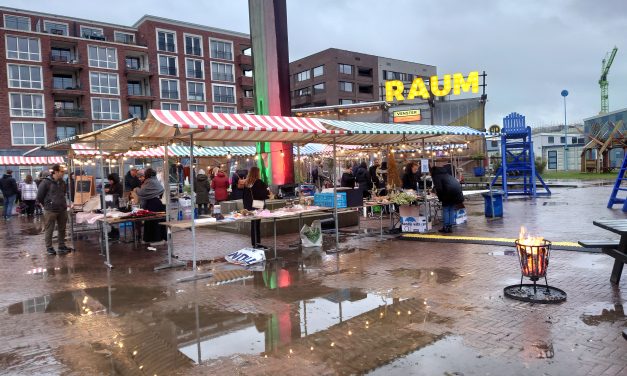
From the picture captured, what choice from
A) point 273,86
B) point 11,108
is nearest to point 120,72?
point 11,108

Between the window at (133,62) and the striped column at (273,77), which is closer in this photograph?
the striped column at (273,77)

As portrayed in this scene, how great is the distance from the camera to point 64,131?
46.7 meters

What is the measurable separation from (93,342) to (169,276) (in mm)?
2990

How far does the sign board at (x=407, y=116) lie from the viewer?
105 feet

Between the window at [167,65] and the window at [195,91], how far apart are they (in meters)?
2.18

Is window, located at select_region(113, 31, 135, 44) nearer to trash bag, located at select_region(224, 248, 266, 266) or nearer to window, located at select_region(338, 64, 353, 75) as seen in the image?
window, located at select_region(338, 64, 353, 75)

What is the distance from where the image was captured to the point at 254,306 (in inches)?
231

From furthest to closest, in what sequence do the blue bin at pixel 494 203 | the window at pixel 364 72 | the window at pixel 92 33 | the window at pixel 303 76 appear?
the window at pixel 303 76
the window at pixel 364 72
the window at pixel 92 33
the blue bin at pixel 494 203

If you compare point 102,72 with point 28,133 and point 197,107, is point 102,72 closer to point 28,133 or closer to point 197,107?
point 28,133

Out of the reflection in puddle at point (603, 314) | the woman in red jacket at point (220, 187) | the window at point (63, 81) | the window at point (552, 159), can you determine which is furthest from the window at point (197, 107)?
the reflection in puddle at point (603, 314)

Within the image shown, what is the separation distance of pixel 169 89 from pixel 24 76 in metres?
14.4

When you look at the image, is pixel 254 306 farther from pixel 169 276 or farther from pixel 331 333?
pixel 169 276

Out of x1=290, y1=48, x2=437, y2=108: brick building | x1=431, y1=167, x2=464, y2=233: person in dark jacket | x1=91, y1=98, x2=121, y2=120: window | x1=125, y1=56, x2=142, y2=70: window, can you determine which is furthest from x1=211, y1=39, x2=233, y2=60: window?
x1=431, y1=167, x2=464, y2=233: person in dark jacket

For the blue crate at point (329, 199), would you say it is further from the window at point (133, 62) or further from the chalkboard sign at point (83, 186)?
the window at point (133, 62)
